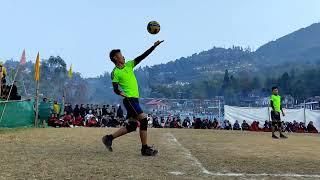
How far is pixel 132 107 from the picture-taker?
798 centimetres

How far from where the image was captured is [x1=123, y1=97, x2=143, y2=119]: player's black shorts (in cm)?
796

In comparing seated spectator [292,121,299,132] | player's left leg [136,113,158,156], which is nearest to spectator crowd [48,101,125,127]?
seated spectator [292,121,299,132]

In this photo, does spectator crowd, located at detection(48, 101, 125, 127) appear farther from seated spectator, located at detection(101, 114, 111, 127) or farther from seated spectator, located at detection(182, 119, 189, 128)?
seated spectator, located at detection(182, 119, 189, 128)

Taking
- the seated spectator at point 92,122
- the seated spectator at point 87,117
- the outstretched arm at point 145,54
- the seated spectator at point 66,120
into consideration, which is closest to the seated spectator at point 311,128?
the seated spectator at point 92,122

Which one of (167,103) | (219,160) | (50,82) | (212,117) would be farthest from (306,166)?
(50,82)

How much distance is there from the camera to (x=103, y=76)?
17975 centimetres

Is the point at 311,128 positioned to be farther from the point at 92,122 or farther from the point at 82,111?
the point at 82,111

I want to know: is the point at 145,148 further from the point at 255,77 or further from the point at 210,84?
the point at 210,84

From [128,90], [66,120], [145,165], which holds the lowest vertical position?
[145,165]

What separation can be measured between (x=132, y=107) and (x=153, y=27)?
5.51 feet

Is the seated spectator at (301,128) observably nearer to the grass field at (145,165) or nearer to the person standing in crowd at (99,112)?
the person standing in crowd at (99,112)

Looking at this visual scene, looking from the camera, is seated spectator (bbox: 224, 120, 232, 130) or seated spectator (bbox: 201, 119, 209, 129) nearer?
seated spectator (bbox: 224, 120, 232, 130)

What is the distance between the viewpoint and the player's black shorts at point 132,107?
7.96 m

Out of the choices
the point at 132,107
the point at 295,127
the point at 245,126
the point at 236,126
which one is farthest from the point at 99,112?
the point at 132,107
